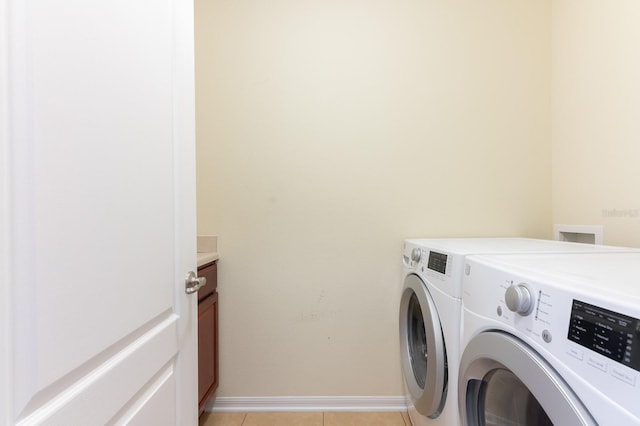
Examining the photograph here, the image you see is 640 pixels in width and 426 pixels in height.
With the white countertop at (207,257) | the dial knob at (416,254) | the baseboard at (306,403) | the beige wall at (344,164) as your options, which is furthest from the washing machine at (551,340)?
the white countertop at (207,257)

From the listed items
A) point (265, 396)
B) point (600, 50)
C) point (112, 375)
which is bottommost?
point (265, 396)

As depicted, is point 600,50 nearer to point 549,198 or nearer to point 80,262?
point 549,198

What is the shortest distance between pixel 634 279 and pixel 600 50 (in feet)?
4.33

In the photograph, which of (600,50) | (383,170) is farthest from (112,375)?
(600,50)

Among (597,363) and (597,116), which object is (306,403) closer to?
(597,363)

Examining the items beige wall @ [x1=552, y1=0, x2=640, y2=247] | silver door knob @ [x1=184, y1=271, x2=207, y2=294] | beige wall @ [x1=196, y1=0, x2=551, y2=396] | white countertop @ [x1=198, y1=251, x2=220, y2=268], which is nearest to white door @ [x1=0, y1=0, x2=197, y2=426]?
silver door knob @ [x1=184, y1=271, x2=207, y2=294]

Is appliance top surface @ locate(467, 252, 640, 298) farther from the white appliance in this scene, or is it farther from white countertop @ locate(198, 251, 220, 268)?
white countertop @ locate(198, 251, 220, 268)

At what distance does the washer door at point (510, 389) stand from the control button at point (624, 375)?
9cm

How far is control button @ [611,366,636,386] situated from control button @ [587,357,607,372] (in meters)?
0.01

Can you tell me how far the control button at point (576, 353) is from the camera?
0.47m

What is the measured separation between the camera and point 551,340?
0.53 m

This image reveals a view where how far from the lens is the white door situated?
38 centimetres

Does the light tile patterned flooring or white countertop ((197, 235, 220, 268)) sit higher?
white countertop ((197, 235, 220, 268))

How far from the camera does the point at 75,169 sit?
472mm
